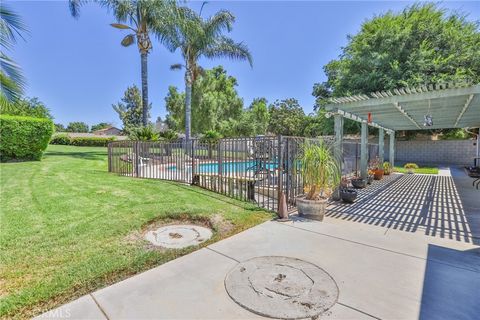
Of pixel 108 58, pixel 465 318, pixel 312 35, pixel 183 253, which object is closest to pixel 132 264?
pixel 183 253

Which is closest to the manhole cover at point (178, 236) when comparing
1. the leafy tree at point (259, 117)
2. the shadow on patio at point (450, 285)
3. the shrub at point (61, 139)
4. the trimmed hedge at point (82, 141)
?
the shadow on patio at point (450, 285)

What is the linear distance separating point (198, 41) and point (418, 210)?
1607 centimetres

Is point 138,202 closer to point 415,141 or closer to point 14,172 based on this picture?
point 14,172

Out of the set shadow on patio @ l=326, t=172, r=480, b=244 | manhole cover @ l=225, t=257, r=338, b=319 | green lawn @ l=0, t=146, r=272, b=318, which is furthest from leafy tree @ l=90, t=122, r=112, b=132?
manhole cover @ l=225, t=257, r=338, b=319

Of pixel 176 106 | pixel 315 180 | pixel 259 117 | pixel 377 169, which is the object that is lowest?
pixel 377 169

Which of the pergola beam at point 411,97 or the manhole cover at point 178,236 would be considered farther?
the pergola beam at point 411,97

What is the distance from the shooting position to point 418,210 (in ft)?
19.5

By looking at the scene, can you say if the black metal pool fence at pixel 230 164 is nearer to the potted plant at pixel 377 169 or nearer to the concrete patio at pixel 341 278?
the potted plant at pixel 377 169

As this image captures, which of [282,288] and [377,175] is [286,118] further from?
[282,288]

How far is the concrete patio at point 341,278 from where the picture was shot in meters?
2.25

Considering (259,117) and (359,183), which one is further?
(259,117)

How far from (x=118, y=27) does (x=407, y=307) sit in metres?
19.2

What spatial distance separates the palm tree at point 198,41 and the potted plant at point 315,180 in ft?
42.6

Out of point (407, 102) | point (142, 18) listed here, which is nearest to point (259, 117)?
point (142, 18)
